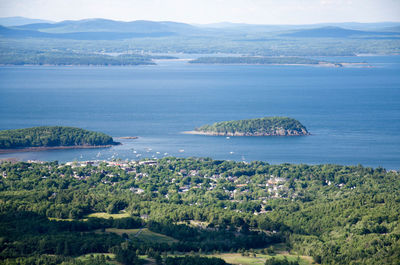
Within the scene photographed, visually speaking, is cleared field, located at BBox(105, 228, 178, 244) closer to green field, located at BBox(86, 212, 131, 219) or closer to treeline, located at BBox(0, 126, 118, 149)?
green field, located at BBox(86, 212, 131, 219)

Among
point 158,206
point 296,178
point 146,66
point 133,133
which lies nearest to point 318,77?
point 146,66

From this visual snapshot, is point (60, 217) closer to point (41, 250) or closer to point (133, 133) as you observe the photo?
point (41, 250)

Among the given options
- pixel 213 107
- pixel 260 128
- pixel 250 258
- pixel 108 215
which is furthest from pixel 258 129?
pixel 250 258

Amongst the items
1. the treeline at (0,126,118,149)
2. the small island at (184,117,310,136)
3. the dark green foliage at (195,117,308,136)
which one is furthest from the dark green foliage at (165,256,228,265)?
the dark green foliage at (195,117,308,136)

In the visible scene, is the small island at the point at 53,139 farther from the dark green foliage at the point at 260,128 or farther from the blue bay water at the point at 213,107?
the dark green foliage at the point at 260,128

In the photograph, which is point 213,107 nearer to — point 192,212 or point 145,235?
point 192,212

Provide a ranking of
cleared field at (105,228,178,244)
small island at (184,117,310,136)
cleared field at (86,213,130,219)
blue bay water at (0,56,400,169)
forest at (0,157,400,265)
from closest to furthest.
A: forest at (0,157,400,265) < cleared field at (105,228,178,244) < cleared field at (86,213,130,219) < blue bay water at (0,56,400,169) < small island at (184,117,310,136)

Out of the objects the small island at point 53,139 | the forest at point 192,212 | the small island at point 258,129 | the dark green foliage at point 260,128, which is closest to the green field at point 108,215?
the forest at point 192,212
